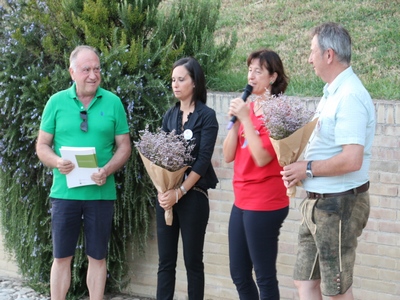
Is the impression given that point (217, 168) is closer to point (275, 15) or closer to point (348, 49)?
point (348, 49)

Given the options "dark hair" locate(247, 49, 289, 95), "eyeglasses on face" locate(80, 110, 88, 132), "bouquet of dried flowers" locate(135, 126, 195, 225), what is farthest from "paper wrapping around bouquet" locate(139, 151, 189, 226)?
"dark hair" locate(247, 49, 289, 95)

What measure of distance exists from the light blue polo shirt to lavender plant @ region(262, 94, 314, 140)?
102mm

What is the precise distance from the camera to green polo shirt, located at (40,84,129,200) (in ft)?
16.7

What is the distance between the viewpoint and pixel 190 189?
499 centimetres

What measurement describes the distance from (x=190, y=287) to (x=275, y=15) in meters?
5.14

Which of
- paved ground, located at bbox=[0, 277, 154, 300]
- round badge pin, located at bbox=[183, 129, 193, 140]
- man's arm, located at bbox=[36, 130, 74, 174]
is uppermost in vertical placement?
round badge pin, located at bbox=[183, 129, 193, 140]

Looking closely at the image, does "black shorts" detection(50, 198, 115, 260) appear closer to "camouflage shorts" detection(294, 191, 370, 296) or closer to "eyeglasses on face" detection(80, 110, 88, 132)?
"eyeglasses on face" detection(80, 110, 88, 132)

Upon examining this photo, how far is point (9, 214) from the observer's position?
6.63 m

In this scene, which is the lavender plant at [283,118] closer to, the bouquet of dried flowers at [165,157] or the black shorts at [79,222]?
the bouquet of dried flowers at [165,157]

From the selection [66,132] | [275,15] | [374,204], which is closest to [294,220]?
[374,204]

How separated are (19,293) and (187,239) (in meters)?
2.35

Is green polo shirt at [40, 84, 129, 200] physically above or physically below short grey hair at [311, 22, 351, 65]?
below

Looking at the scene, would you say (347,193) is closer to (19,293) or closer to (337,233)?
(337,233)

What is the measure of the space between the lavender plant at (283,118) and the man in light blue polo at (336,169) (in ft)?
0.34
